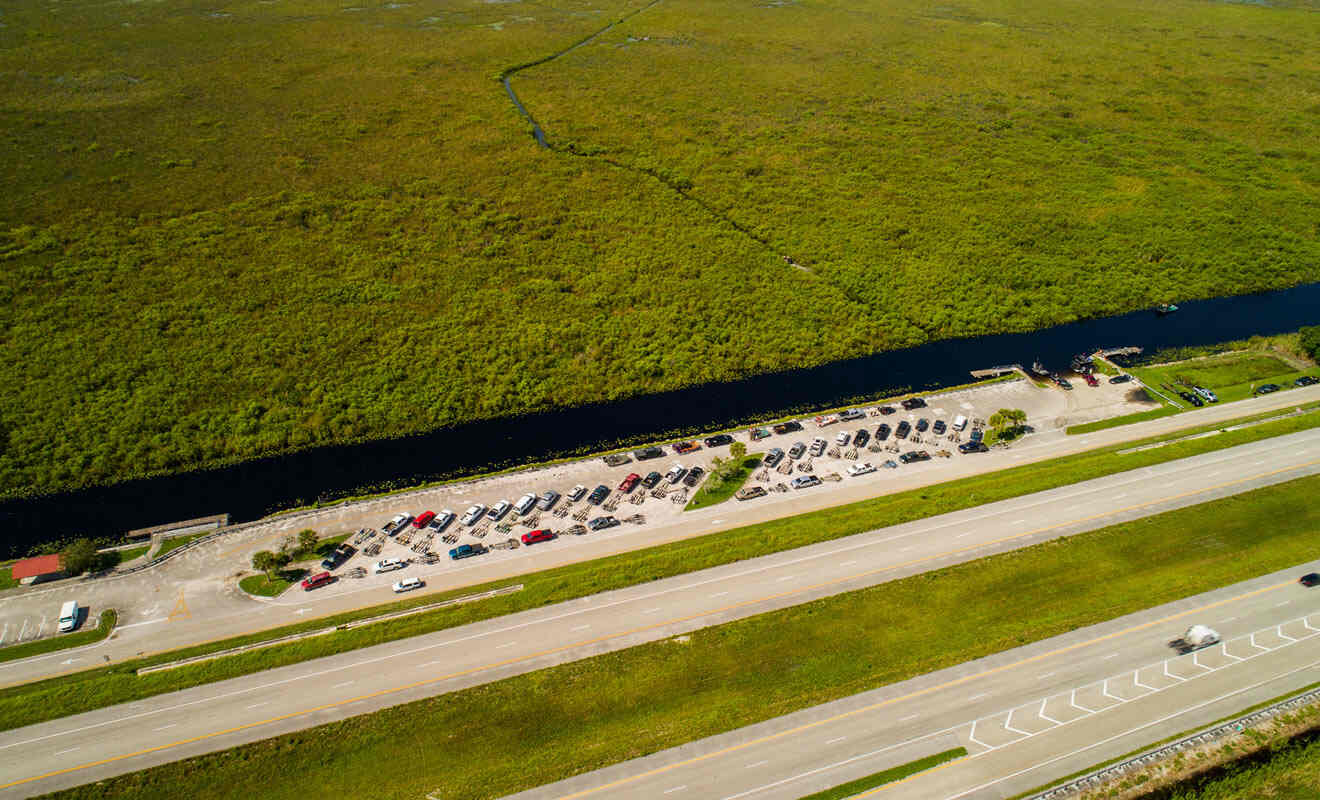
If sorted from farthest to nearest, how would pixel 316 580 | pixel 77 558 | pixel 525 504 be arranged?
1. pixel 525 504
2. pixel 316 580
3. pixel 77 558

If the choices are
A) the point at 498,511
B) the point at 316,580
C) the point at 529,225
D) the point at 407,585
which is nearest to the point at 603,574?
the point at 498,511


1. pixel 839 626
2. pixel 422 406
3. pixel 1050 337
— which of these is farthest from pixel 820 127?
pixel 839 626

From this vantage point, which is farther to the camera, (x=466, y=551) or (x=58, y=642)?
(x=466, y=551)

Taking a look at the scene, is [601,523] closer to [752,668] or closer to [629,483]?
[629,483]

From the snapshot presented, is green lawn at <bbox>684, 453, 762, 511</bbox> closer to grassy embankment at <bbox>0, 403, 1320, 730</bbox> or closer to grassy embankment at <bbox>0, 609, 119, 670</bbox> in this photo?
grassy embankment at <bbox>0, 403, 1320, 730</bbox>

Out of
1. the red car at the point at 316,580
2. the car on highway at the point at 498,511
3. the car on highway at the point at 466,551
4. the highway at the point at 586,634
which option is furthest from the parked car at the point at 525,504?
the red car at the point at 316,580

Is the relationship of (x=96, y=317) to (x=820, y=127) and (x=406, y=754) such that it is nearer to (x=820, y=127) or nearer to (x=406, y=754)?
(x=406, y=754)

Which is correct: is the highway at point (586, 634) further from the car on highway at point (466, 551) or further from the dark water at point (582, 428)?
the dark water at point (582, 428)
